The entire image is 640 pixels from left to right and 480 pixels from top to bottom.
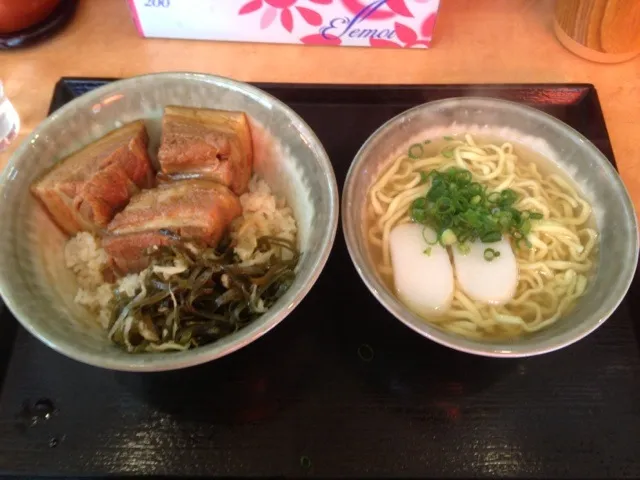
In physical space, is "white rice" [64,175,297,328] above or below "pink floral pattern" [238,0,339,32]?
below

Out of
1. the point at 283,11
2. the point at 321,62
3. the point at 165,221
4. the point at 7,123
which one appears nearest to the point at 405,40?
the point at 321,62

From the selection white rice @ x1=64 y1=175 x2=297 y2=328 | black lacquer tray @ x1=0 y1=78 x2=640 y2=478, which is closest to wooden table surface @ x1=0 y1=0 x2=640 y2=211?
white rice @ x1=64 y1=175 x2=297 y2=328

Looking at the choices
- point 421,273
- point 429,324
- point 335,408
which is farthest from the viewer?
point 421,273

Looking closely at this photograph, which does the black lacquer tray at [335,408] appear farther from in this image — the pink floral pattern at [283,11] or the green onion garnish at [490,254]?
the pink floral pattern at [283,11]

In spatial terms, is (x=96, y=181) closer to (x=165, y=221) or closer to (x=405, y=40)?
(x=165, y=221)

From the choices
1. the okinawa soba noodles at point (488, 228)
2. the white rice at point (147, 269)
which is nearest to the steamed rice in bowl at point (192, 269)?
the white rice at point (147, 269)

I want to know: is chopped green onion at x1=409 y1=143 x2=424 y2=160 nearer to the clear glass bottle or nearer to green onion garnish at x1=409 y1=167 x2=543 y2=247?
green onion garnish at x1=409 y1=167 x2=543 y2=247
